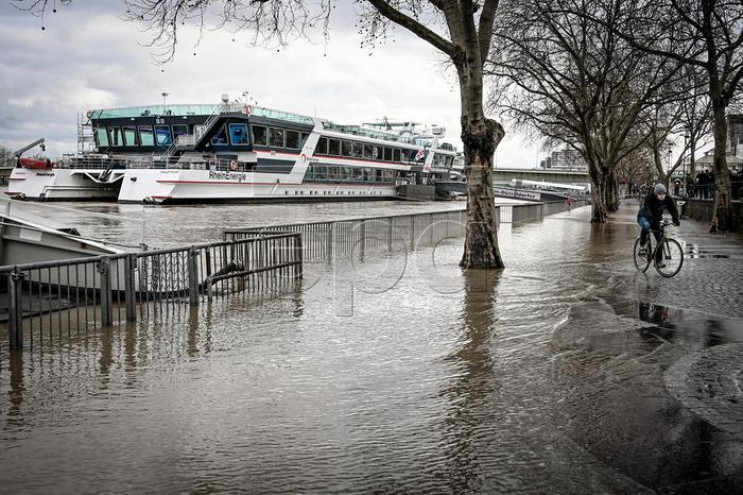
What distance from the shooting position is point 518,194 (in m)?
68.1

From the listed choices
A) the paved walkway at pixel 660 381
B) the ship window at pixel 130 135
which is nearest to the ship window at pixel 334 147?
the ship window at pixel 130 135

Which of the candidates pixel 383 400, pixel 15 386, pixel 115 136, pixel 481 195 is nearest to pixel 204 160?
pixel 115 136

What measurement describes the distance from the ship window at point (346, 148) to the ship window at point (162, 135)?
1482cm

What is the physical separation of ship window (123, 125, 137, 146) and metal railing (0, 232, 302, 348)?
42.8 meters

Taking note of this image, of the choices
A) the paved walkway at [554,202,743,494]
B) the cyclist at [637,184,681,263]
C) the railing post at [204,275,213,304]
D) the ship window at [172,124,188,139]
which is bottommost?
the paved walkway at [554,202,743,494]

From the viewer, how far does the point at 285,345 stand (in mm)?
7059

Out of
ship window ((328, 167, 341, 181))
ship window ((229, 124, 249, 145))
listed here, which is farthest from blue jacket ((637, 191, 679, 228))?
ship window ((328, 167, 341, 181))

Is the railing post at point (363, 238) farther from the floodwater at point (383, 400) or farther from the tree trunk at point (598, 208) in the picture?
the tree trunk at point (598, 208)

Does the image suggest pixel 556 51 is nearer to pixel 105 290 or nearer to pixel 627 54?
pixel 627 54

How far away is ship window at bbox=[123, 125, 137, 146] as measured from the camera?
167ft

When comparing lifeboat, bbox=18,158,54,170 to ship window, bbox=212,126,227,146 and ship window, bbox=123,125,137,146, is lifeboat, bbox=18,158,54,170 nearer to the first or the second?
ship window, bbox=123,125,137,146

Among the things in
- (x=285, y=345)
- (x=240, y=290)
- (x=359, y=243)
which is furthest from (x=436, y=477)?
(x=359, y=243)

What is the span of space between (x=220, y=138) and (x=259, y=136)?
9.09ft

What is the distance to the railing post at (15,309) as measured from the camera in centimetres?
680
